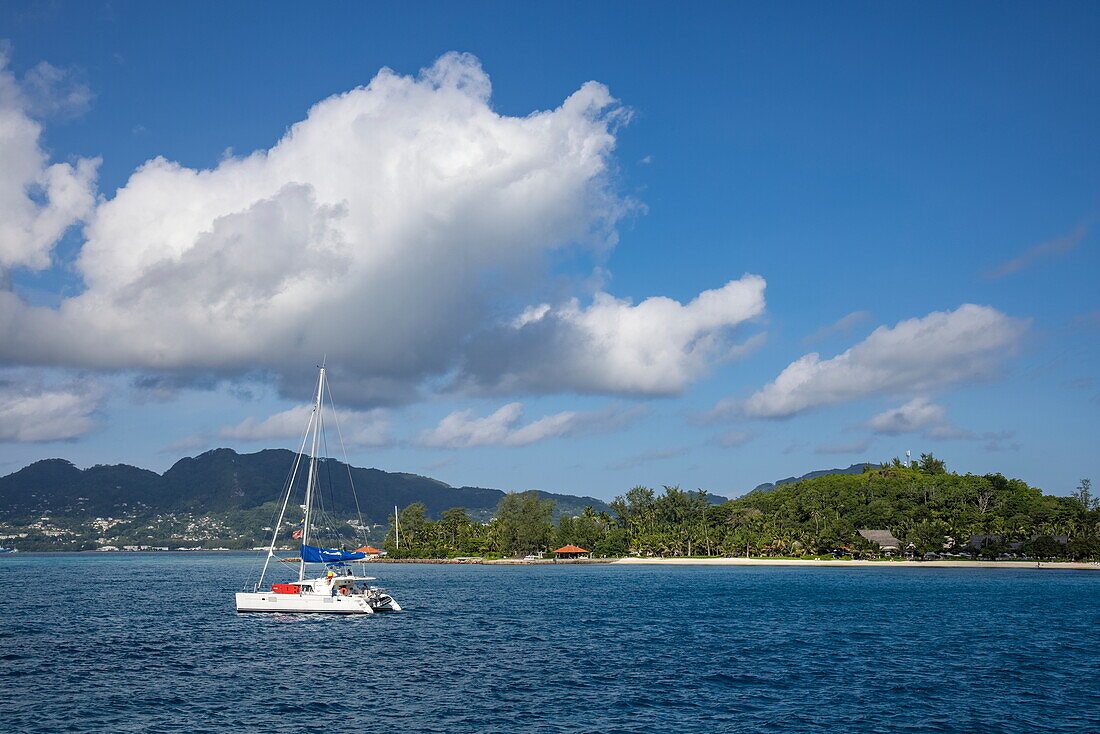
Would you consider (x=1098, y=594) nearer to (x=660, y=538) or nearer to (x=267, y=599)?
(x=267, y=599)

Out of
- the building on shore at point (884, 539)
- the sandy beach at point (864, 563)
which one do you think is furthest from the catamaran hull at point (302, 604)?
the building on shore at point (884, 539)

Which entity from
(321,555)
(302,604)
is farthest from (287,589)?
(321,555)

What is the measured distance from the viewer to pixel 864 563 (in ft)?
550

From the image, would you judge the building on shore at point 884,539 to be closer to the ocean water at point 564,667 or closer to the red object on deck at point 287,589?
the ocean water at point 564,667

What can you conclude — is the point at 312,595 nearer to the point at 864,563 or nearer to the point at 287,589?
the point at 287,589

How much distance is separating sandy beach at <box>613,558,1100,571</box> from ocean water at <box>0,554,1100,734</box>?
248 feet

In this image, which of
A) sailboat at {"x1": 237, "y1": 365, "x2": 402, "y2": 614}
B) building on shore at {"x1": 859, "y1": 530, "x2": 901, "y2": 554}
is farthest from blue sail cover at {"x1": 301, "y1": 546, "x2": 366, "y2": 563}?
building on shore at {"x1": 859, "y1": 530, "x2": 901, "y2": 554}

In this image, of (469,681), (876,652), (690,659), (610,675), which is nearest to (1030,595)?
(876,652)

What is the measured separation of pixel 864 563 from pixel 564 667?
141 metres

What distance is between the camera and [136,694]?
1458 inches

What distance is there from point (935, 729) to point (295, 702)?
27.4 m

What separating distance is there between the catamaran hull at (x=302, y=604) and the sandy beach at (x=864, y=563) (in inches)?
4878

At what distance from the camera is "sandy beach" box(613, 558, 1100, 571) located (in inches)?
5994

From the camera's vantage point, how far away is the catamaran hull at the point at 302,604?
6806 cm
